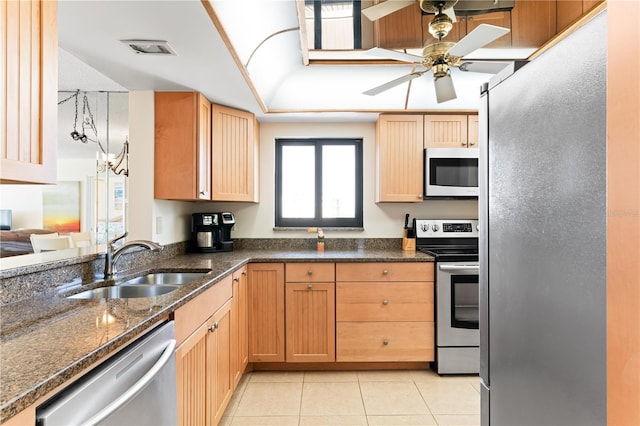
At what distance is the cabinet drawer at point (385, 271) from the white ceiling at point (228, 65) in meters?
1.32

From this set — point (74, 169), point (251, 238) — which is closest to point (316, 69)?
point (251, 238)

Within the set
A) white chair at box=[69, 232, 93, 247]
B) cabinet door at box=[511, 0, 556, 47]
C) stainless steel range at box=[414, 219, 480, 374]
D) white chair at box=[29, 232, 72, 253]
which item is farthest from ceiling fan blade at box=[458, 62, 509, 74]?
white chair at box=[69, 232, 93, 247]

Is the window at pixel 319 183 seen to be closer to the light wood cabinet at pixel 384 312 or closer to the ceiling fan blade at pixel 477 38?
the light wood cabinet at pixel 384 312

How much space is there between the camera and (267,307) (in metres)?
2.71

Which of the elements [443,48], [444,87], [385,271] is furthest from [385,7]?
[385,271]

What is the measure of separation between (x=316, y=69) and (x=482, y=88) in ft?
6.09

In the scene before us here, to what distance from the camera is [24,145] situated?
0.97 meters

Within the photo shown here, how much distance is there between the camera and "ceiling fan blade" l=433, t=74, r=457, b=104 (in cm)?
188

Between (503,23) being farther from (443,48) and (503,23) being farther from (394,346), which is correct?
(394,346)

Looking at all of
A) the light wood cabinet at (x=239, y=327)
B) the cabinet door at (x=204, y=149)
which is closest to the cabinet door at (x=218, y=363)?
the light wood cabinet at (x=239, y=327)

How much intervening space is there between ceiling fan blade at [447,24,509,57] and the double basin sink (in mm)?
1808

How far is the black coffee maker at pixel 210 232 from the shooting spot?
2.97 meters

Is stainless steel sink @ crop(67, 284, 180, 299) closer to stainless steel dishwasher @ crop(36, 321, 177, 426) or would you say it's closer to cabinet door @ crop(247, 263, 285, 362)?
stainless steel dishwasher @ crop(36, 321, 177, 426)

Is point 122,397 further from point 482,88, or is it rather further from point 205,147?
point 205,147
